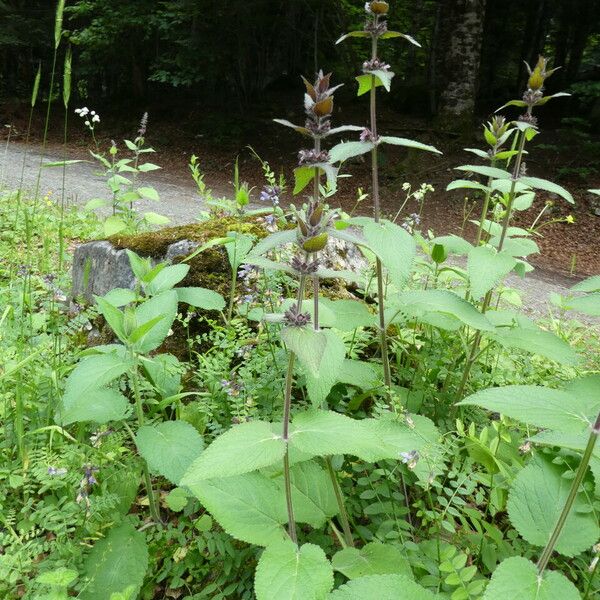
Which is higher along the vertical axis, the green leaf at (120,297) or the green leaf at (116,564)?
the green leaf at (120,297)

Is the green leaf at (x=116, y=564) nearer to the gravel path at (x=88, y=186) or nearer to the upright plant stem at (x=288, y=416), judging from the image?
the upright plant stem at (x=288, y=416)

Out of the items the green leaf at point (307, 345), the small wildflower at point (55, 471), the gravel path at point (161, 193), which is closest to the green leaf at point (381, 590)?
the green leaf at point (307, 345)

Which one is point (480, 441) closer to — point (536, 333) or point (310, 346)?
point (536, 333)

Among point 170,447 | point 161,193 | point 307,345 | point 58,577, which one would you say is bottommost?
point 161,193

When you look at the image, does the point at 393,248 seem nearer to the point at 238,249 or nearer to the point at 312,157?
the point at 312,157

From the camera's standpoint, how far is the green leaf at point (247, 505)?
54.3 inches

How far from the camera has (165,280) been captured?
78.3 inches

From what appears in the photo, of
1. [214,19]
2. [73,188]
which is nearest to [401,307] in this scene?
[73,188]

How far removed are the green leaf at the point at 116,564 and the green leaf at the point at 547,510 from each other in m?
1.11

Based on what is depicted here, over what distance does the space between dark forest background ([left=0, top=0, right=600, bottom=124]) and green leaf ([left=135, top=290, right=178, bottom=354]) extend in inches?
418

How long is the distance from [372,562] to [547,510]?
0.51m

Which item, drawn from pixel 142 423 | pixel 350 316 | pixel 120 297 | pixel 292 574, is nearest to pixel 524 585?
pixel 292 574

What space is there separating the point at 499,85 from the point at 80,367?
52.8 feet

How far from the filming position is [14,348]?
2.14 metres
